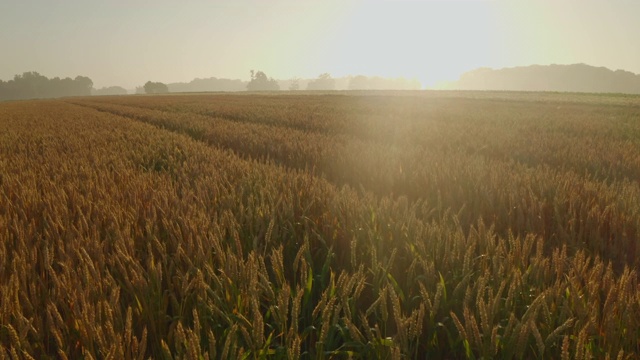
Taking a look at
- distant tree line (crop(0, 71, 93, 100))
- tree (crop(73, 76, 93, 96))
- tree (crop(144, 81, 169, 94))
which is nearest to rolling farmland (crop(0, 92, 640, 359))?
tree (crop(144, 81, 169, 94))

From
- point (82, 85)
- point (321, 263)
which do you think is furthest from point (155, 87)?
point (321, 263)

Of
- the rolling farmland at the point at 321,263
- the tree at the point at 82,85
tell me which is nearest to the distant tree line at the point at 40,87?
the tree at the point at 82,85

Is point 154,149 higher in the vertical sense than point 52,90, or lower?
lower

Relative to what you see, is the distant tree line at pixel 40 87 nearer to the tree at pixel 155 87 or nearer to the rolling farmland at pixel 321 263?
the tree at pixel 155 87

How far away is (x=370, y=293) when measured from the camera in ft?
5.56

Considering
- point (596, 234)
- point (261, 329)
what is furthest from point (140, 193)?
point (596, 234)

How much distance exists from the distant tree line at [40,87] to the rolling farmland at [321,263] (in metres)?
151

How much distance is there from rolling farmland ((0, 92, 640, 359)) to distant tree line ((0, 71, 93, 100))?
5926 inches

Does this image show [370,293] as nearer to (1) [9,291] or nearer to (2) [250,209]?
(2) [250,209]

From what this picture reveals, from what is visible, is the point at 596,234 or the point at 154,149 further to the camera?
the point at 154,149

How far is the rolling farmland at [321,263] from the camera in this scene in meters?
1.18

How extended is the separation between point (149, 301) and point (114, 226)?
0.78 metres

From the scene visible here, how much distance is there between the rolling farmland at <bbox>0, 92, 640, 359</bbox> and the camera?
118 cm

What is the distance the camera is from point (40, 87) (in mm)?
130750
